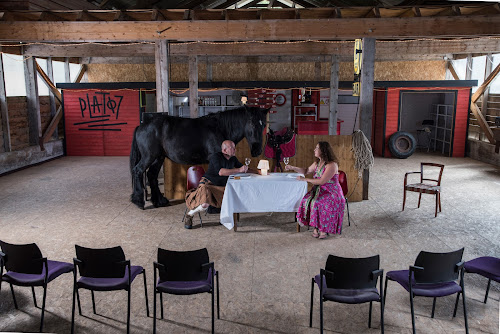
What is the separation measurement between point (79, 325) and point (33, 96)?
439 inches

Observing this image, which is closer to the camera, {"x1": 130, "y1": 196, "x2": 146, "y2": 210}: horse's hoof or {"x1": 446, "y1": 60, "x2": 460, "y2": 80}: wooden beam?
{"x1": 130, "y1": 196, "x2": 146, "y2": 210}: horse's hoof

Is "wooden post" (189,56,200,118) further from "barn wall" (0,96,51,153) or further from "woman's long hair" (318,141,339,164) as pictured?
"woman's long hair" (318,141,339,164)

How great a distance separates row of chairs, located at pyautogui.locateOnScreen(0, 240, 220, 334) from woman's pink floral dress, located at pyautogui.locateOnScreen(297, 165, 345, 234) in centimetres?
248

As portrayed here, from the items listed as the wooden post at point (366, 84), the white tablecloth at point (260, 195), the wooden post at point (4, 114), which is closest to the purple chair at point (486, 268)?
the white tablecloth at point (260, 195)

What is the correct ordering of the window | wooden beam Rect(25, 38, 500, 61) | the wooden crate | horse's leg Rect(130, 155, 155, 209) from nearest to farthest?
horse's leg Rect(130, 155, 155, 209), the wooden crate, wooden beam Rect(25, 38, 500, 61), the window

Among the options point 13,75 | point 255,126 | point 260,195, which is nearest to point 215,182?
point 260,195

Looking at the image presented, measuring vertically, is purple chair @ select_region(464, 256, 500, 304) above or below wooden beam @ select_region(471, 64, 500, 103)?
below

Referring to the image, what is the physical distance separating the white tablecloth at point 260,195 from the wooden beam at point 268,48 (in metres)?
7.08

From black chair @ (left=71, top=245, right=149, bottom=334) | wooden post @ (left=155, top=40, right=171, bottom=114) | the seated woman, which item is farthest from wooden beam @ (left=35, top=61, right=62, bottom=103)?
black chair @ (left=71, top=245, right=149, bottom=334)

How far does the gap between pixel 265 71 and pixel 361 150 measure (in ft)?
31.1

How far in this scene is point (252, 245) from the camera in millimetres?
5926

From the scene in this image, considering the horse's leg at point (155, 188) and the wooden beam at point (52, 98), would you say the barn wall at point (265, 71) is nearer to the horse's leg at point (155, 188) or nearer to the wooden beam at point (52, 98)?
the wooden beam at point (52, 98)

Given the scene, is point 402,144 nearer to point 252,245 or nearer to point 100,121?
point 252,245

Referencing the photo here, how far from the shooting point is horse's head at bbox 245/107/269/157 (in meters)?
7.14
